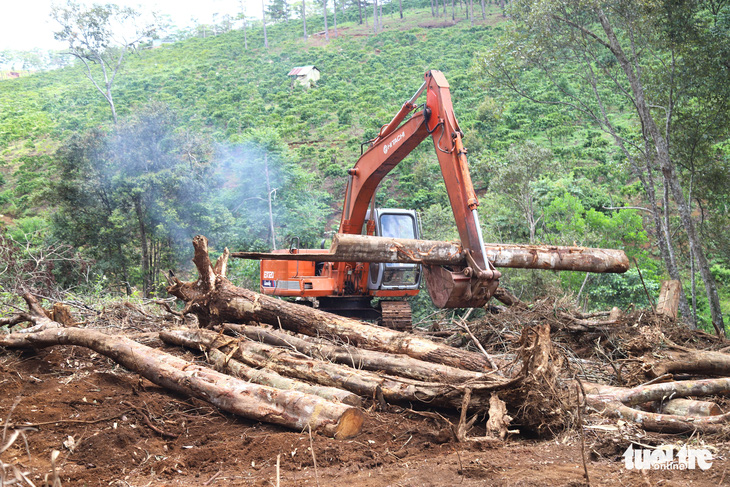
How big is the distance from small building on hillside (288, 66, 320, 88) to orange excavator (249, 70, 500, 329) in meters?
37.3

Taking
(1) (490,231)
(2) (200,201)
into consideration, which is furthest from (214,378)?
(2) (200,201)

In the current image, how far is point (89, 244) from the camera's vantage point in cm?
1959

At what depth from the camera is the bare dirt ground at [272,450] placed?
10.2 feet

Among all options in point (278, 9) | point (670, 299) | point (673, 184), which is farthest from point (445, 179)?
point (278, 9)

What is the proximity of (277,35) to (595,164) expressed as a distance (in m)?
48.9

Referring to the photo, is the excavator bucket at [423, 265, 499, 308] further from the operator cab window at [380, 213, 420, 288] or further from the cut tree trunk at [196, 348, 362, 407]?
the operator cab window at [380, 213, 420, 288]

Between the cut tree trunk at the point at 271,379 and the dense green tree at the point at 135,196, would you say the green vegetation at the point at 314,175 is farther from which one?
the cut tree trunk at the point at 271,379

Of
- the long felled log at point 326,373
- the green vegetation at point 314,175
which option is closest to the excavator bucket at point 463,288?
the long felled log at point 326,373

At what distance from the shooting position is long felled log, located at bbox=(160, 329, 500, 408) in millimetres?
4256

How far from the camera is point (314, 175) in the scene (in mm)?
25031

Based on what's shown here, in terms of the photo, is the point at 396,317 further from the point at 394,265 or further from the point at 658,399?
the point at 658,399

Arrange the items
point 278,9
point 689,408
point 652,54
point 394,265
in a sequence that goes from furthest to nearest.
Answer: point 278,9, point 652,54, point 394,265, point 689,408

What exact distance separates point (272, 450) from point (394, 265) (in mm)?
5514

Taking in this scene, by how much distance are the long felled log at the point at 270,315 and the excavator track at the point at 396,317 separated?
278 cm
